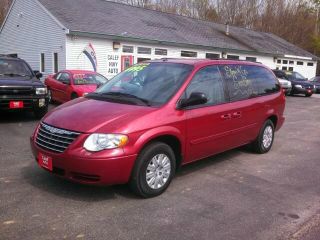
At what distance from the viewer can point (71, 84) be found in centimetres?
1334

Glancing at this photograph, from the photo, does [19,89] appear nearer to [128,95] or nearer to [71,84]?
[71,84]

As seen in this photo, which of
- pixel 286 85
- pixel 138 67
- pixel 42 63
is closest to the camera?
pixel 138 67

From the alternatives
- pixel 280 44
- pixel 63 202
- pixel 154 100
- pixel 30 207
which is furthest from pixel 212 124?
pixel 280 44

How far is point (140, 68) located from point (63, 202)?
239 centimetres

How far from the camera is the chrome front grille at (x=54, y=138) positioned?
174 inches

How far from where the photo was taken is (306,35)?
168 ft

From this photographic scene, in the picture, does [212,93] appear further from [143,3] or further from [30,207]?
[143,3]

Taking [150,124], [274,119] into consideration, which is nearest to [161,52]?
[274,119]

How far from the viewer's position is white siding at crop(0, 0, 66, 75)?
19.8 metres

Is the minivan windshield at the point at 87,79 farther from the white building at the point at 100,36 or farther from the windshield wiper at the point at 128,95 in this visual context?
the windshield wiper at the point at 128,95

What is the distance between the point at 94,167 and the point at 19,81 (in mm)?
6554

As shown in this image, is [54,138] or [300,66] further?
[300,66]

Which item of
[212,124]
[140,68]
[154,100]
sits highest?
[140,68]

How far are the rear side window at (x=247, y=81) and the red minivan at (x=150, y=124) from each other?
0.02 metres
